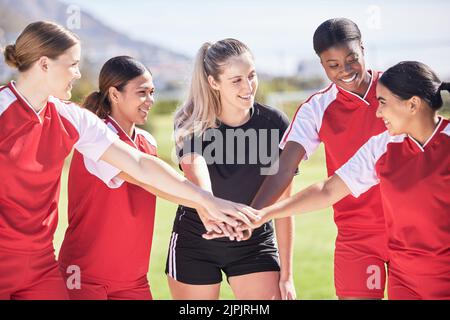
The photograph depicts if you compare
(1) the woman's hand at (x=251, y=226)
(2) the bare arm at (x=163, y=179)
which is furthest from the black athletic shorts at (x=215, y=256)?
(2) the bare arm at (x=163, y=179)

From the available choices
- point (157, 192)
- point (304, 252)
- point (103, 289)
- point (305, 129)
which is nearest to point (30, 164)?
point (157, 192)

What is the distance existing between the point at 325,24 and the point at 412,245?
1297 mm

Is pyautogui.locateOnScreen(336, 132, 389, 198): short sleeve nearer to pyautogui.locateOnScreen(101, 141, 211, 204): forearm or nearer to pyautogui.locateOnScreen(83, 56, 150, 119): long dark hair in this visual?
pyautogui.locateOnScreen(101, 141, 211, 204): forearm

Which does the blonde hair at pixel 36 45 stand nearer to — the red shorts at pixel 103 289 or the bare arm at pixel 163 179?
the bare arm at pixel 163 179

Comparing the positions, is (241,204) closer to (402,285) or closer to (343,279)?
(343,279)

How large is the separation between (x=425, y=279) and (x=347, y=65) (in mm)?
1195

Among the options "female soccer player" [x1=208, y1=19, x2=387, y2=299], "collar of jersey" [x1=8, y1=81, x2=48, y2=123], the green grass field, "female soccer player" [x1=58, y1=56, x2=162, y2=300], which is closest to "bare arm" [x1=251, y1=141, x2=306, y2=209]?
"female soccer player" [x1=208, y1=19, x2=387, y2=299]

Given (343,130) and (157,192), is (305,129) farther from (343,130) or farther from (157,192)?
(157,192)

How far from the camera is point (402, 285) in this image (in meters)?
3.14

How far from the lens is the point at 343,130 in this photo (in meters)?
3.76

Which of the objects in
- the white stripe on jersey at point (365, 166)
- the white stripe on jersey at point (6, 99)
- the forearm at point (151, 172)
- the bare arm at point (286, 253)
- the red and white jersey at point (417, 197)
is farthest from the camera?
the bare arm at point (286, 253)

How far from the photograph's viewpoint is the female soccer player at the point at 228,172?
3693 millimetres

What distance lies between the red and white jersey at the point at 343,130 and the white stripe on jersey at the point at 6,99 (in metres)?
1.42

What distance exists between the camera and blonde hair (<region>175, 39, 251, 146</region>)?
3758 millimetres
